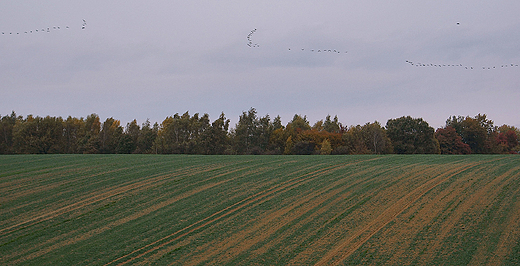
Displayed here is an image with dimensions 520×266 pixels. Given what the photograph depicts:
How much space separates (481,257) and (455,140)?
61.2m

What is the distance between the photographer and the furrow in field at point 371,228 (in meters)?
11.1

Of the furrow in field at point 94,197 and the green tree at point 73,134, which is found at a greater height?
the green tree at point 73,134

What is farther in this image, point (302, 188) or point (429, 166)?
point (429, 166)

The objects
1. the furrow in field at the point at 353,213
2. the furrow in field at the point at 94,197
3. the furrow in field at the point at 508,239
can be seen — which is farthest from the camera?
the furrow in field at the point at 94,197

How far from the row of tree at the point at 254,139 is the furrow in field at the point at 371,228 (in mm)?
43149

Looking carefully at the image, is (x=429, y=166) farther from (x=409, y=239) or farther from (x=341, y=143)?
(x=341, y=143)

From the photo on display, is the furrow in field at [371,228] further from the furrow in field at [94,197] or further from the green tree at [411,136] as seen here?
the green tree at [411,136]

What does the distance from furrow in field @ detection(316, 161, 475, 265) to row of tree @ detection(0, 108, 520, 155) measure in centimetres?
4315

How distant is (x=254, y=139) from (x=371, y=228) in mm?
54738

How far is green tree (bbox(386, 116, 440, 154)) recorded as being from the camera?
59.9m

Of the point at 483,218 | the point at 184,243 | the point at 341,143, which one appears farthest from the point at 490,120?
the point at 184,243

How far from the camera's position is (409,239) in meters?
12.0

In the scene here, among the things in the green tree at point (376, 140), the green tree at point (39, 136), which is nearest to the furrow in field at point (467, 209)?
the green tree at point (376, 140)

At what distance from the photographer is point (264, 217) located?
14680mm
